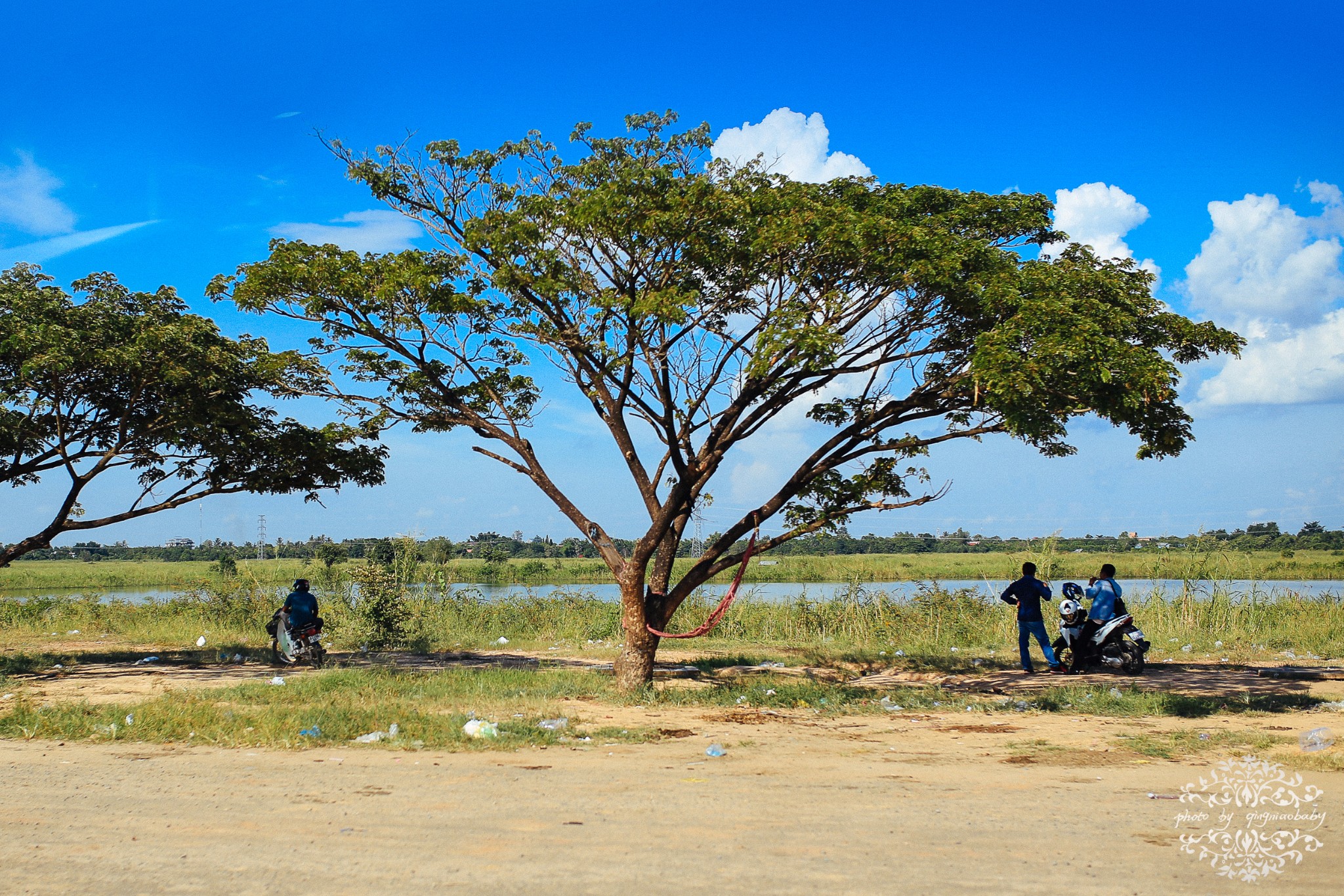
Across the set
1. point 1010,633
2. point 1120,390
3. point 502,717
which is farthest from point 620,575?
point 1010,633

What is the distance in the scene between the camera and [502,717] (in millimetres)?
8602

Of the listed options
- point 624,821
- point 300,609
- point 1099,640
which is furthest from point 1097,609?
point 300,609

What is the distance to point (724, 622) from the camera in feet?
58.1

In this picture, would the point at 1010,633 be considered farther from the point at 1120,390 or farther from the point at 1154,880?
the point at 1154,880

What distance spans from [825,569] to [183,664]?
3273 centimetres

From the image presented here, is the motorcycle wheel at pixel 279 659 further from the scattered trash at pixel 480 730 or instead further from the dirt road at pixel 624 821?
the scattered trash at pixel 480 730

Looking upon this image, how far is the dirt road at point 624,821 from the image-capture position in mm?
4176

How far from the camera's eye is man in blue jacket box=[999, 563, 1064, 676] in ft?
39.9

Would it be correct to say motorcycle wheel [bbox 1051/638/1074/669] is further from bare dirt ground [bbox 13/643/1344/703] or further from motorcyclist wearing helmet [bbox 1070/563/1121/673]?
bare dirt ground [bbox 13/643/1344/703]

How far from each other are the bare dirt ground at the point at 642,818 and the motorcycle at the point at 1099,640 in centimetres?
333

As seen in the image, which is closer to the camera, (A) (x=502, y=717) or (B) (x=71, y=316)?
(A) (x=502, y=717)

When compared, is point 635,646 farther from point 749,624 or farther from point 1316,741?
point 749,624

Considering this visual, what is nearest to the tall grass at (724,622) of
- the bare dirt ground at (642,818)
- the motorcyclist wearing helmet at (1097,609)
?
the motorcyclist wearing helmet at (1097,609)

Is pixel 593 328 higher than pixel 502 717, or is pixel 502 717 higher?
pixel 593 328
